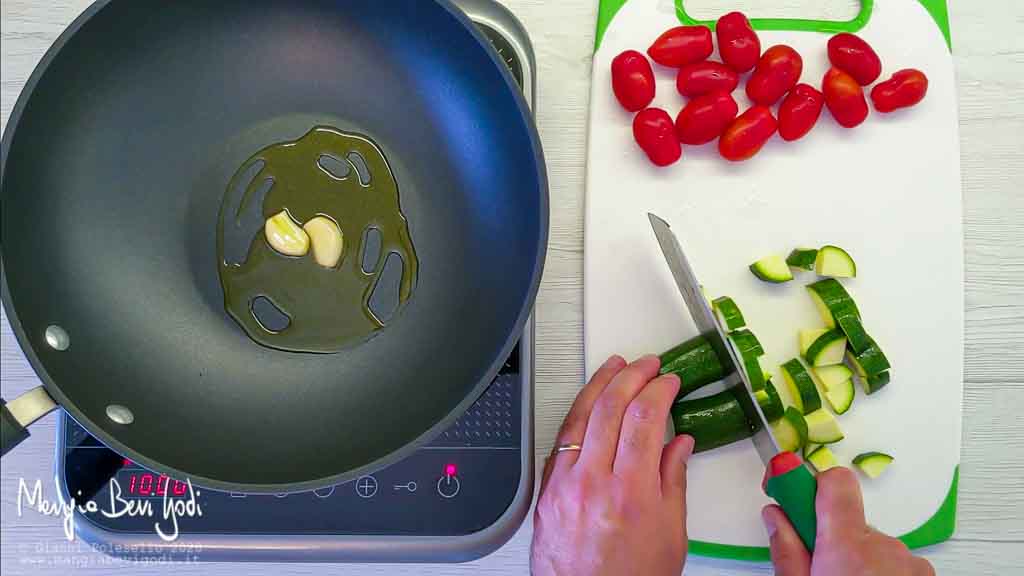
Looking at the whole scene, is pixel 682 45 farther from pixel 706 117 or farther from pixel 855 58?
pixel 855 58

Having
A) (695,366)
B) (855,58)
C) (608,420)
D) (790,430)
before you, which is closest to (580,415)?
(608,420)

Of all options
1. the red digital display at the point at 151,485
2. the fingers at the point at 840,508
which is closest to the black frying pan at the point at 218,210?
the red digital display at the point at 151,485

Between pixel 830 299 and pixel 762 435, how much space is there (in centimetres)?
19

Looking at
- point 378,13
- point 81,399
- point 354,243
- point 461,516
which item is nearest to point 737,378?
point 461,516

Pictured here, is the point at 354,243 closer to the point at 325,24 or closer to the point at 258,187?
the point at 258,187

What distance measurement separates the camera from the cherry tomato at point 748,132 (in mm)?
1002

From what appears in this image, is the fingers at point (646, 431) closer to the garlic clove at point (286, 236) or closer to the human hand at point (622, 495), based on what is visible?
the human hand at point (622, 495)

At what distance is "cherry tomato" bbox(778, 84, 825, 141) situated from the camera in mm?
1005

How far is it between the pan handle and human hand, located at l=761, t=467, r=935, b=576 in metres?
0.84

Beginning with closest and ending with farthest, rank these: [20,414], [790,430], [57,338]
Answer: [20,414], [57,338], [790,430]

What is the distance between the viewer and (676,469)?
960 mm

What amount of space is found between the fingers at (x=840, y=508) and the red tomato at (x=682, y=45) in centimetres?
55

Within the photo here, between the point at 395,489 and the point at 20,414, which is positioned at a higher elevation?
the point at 20,414

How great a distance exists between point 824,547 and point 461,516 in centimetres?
43
